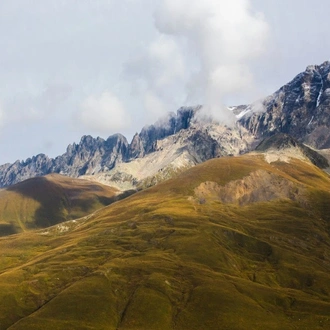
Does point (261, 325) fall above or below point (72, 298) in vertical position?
below

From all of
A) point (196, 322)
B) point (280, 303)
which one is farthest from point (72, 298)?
point (280, 303)

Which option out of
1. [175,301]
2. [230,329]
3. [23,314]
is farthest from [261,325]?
[23,314]

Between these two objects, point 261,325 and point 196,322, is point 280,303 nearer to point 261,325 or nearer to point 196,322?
point 261,325

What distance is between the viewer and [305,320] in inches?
6969

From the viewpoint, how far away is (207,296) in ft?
646

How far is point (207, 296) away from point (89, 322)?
2093 inches

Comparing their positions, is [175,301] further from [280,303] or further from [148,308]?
[280,303]

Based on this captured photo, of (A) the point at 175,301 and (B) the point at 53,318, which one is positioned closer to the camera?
(B) the point at 53,318

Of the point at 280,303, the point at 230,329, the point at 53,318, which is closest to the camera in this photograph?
the point at 230,329

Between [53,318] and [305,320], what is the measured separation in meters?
103

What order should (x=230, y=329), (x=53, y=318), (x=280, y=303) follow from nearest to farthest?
(x=230, y=329)
(x=53, y=318)
(x=280, y=303)

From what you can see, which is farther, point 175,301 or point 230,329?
point 175,301

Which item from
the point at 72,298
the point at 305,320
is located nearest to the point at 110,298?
the point at 72,298

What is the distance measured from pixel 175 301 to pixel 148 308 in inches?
570
